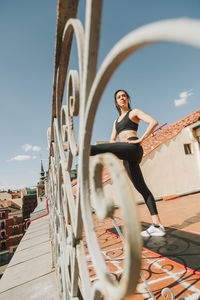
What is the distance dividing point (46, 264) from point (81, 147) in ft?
6.47

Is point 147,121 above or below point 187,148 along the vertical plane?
below

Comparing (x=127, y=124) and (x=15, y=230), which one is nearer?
(x=127, y=124)

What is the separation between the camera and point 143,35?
0.28 metres

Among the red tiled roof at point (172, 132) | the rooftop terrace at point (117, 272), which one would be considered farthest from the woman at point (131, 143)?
the red tiled roof at point (172, 132)

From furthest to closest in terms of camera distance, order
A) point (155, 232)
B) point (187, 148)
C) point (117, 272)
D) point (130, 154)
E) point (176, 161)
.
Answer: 1. point (187, 148)
2. point (176, 161)
3. point (155, 232)
4. point (130, 154)
5. point (117, 272)

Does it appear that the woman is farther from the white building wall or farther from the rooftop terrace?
the white building wall

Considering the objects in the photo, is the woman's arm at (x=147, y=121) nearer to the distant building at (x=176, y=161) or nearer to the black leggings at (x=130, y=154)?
the black leggings at (x=130, y=154)

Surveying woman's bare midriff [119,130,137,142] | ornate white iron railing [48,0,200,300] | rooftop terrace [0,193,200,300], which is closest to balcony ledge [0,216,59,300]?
rooftop terrace [0,193,200,300]

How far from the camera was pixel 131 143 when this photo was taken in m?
1.60

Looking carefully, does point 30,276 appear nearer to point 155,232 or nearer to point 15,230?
point 155,232

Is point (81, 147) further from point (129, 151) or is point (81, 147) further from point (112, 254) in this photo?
point (112, 254)

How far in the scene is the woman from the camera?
1462mm

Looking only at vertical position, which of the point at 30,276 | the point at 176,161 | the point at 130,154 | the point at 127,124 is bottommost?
the point at 30,276

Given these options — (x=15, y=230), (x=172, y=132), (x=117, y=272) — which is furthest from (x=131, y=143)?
(x=15, y=230)
